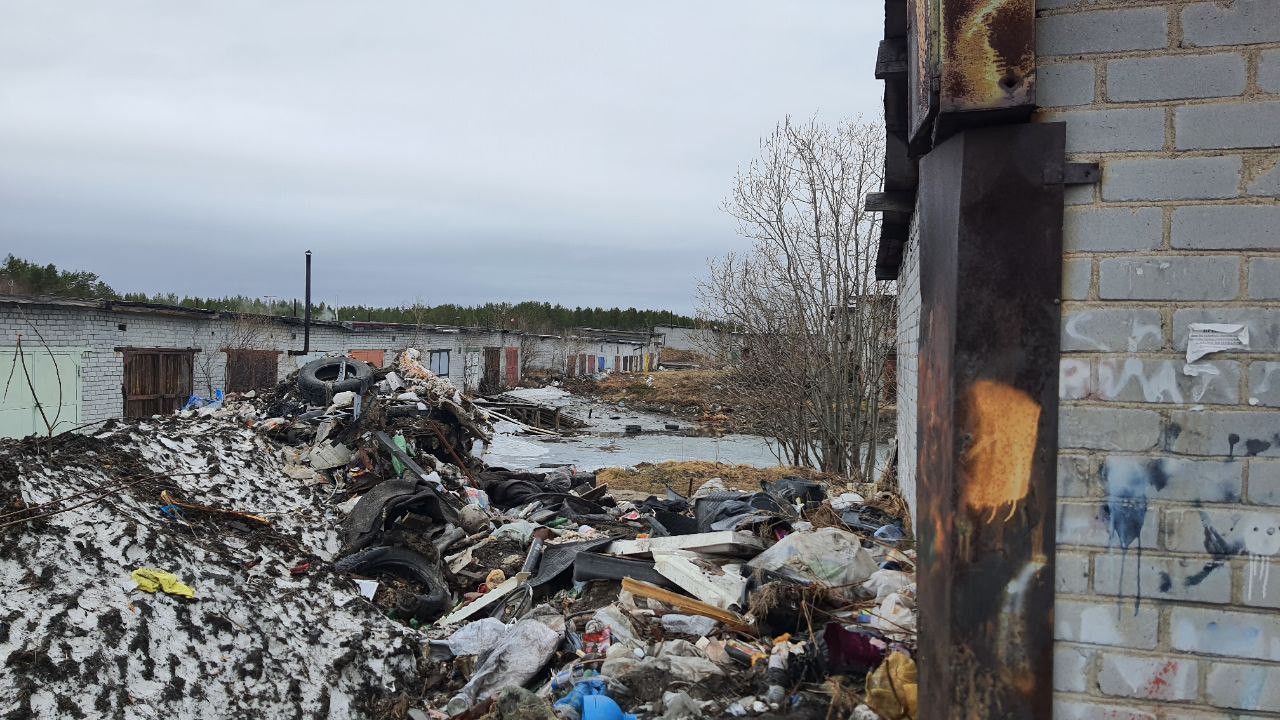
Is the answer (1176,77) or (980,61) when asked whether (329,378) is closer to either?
(980,61)

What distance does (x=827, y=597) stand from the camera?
4648mm

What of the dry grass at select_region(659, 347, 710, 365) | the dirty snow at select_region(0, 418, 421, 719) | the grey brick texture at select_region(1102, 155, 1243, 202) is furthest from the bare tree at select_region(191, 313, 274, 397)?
the dry grass at select_region(659, 347, 710, 365)

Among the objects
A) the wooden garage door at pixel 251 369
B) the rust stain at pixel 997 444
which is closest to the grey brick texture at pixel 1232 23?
the rust stain at pixel 997 444

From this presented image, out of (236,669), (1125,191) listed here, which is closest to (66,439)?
(236,669)

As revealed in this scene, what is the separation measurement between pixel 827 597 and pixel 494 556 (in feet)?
13.2

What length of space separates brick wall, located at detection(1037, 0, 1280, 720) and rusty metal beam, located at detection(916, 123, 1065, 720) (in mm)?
61

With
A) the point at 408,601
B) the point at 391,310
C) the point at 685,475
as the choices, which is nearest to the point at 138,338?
the point at 685,475

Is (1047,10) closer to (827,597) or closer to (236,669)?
(827,597)

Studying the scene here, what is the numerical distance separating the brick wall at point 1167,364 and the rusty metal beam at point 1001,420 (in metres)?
0.06

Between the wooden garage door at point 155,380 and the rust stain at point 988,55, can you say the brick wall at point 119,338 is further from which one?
the rust stain at point 988,55

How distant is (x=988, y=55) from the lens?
2.36m

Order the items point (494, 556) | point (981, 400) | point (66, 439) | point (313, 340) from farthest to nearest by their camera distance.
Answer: point (313, 340), point (494, 556), point (66, 439), point (981, 400)

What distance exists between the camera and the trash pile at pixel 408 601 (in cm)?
402

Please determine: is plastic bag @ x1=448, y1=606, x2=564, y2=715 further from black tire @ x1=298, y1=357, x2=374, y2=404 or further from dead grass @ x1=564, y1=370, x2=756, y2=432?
dead grass @ x1=564, y1=370, x2=756, y2=432
